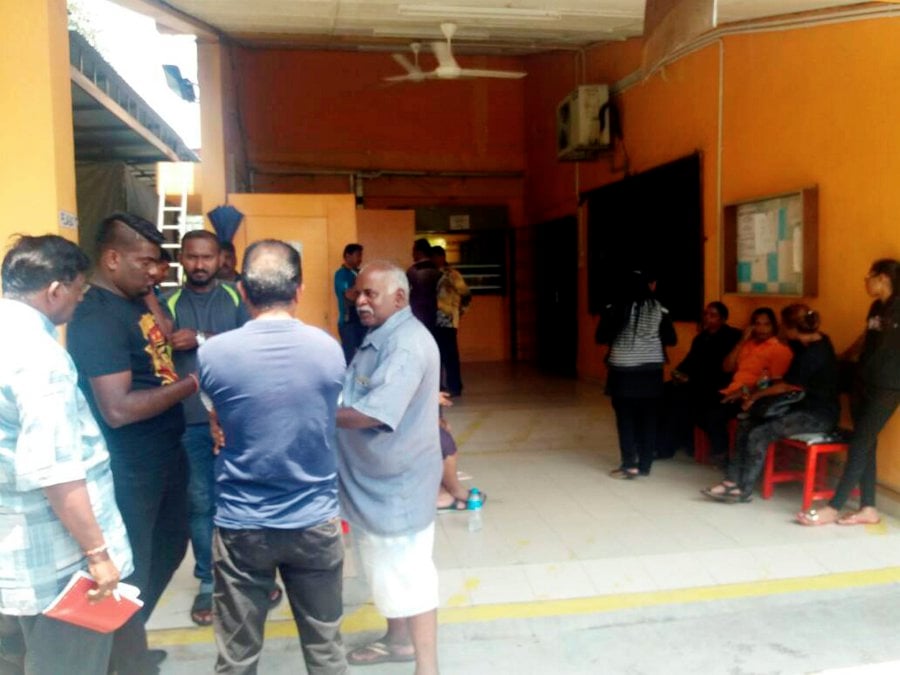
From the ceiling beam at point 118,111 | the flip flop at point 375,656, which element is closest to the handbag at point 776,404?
the flip flop at point 375,656

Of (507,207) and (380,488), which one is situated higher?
(507,207)

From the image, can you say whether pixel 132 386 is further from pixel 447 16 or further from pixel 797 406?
pixel 447 16

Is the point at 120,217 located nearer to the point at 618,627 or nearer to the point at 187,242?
the point at 187,242

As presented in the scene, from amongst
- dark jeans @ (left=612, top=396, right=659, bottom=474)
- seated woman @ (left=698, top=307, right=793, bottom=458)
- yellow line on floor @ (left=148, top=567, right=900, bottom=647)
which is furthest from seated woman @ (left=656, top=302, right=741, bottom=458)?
yellow line on floor @ (left=148, top=567, right=900, bottom=647)

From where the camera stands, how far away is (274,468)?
2348 mm

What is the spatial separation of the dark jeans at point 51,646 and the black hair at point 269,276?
1.10 metres

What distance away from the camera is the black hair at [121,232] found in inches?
110

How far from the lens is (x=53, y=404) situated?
6.87ft

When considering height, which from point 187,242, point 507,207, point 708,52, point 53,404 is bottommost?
point 53,404

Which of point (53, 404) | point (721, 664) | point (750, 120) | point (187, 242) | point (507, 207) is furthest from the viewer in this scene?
point (507, 207)

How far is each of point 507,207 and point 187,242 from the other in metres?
9.07

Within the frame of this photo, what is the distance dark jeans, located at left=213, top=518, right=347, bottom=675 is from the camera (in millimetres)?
2387

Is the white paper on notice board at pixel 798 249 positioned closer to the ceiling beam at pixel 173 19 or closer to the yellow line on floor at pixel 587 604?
the yellow line on floor at pixel 587 604

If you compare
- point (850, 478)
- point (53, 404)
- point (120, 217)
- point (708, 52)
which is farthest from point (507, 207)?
point (53, 404)
